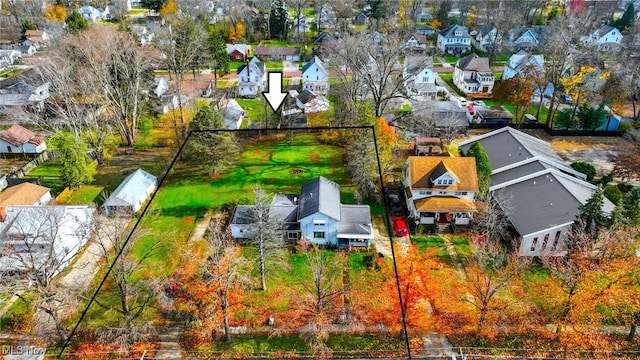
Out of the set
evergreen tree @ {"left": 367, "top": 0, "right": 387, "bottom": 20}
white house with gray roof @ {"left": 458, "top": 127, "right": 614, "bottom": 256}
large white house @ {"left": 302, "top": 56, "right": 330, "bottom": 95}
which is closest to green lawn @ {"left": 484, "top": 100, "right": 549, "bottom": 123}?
white house with gray roof @ {"left": 458, "top": 127, "right": 614, "bottom": 256}

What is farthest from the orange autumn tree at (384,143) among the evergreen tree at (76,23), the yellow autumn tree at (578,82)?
the evergreen tree at (76,23)

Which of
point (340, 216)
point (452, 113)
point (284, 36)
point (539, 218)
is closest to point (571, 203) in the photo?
point (539, 218)

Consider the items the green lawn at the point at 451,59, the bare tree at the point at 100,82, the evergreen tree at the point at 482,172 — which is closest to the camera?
the evergreen tree at the point at 482,172

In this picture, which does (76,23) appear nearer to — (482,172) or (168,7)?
(168,7)

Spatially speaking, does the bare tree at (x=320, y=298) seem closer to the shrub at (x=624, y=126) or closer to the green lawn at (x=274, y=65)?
the shrub at (x=624, y=126)

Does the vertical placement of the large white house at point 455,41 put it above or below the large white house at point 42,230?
above

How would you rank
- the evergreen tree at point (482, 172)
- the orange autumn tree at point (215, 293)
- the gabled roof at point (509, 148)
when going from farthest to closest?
the gabled roof at point (509, 148) → the evergreen tree at point (482, 172) → the orange autumn tree at point (215, 293)

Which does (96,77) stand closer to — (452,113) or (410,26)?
(452,113)
